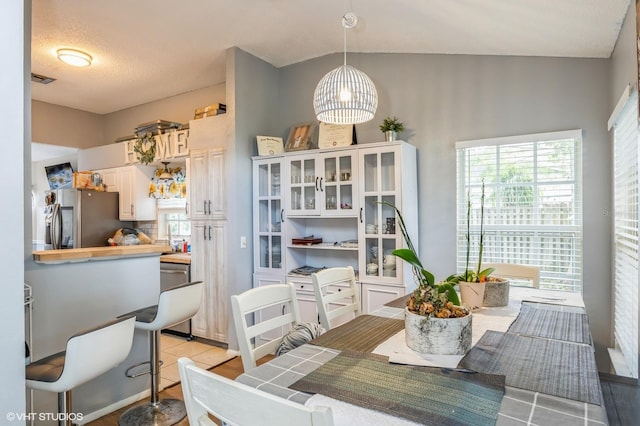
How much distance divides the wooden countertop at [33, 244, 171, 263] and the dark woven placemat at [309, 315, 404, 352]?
5.45ft

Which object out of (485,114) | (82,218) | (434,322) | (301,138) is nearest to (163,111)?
(82,218)

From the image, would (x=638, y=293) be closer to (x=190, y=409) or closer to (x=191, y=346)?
(x=190, y=409)

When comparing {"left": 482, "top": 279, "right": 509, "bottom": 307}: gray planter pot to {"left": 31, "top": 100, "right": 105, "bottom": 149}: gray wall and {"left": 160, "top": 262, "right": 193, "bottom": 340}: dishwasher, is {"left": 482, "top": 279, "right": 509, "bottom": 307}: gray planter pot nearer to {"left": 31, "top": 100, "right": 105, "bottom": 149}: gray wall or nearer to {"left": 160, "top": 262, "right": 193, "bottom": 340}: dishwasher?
{"left": 160, "top": 262, "right": 193, "bottom": 340}: dishwasher

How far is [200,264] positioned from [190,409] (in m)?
3.20

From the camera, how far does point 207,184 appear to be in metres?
3.90

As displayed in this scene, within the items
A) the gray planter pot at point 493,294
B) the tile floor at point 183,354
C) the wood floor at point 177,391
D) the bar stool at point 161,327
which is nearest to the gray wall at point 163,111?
the tile floor at point 183,354

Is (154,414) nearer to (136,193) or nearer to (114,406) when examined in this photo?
(114,406)

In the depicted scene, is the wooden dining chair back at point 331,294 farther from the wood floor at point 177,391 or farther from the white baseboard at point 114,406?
the white baseboard at point 114,406

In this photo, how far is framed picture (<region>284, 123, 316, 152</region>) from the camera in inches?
151

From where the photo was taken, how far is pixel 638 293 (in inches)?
72.4

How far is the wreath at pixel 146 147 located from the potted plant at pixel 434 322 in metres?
4.01

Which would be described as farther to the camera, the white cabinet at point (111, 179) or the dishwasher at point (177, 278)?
the white cabinet at point (111, 179)

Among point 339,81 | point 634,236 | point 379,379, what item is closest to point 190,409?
point 379,379

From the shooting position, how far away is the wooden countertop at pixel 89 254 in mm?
2178
